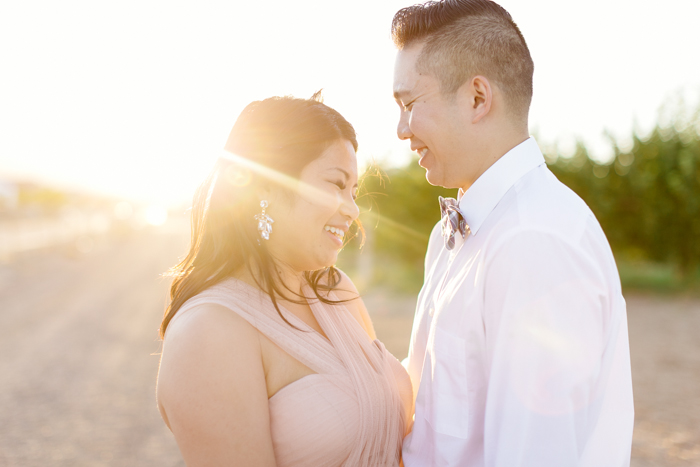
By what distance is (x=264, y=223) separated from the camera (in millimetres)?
2168

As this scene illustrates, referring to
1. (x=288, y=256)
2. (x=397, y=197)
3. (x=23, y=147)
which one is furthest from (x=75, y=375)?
(x=23, y=147)

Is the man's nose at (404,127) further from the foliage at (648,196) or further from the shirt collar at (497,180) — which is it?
the foliage at (648,196)

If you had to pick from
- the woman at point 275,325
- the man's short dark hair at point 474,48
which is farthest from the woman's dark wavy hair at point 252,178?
the man's short dark hair at point 474,48

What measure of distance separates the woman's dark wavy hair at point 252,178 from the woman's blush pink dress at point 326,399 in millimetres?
144

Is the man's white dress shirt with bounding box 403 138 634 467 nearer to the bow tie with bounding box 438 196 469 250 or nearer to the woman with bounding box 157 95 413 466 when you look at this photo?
the bow tie with bounding box 438 196 469 250

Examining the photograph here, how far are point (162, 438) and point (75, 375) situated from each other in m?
2.62

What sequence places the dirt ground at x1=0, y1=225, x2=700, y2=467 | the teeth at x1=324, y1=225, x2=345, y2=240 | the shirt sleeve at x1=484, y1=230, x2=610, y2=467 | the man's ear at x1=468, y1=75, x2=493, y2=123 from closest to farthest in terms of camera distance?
the shirt sleeve at x1=484, y1=230, x2=610, y2=467 → the man's ear at x1=468, y1=75, x2=493, y2=123 → the teeth at x1=324, y1=225, x2=345, y2=240 → the dirt ground at x1=0, y1=225, x2=700, y2=467

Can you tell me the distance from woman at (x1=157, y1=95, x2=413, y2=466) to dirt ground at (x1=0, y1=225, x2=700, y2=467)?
332 cm

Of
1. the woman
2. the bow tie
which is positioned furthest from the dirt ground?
the bow tie

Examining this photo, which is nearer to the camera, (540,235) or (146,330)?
(540,235)

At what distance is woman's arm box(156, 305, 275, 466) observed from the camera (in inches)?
66.2

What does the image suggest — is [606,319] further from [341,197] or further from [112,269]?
[112,269]

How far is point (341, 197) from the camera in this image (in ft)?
7.16

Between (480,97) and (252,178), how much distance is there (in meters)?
1.01
